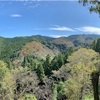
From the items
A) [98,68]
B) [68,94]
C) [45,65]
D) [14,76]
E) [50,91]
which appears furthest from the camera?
[45,65]

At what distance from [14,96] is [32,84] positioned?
289 inches

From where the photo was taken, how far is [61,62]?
246ft

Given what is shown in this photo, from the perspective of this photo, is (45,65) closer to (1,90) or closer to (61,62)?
(61,62)

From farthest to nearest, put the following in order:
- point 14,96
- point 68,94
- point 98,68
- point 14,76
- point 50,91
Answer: point 50,91 → point 14,76 → point 14,96 → point 68,94 → point 98,68

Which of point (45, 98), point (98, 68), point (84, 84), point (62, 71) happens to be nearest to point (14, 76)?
point (45, 98)

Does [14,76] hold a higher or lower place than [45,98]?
higher

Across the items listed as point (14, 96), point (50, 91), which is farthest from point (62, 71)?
point (14, 96)

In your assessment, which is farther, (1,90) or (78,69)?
(1,90)

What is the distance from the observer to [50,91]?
52.0 meters

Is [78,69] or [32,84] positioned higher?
[78,69]

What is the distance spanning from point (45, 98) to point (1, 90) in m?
9.13

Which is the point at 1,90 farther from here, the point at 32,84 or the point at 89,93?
the point at 89,93

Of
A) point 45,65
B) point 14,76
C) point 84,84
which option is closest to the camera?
point 84,84

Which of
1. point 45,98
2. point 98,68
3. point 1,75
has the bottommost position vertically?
point 45,98
